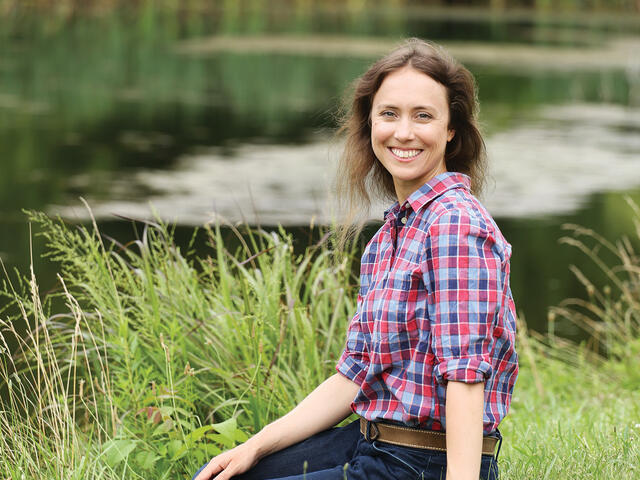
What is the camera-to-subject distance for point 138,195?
765cm

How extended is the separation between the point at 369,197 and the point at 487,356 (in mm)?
648

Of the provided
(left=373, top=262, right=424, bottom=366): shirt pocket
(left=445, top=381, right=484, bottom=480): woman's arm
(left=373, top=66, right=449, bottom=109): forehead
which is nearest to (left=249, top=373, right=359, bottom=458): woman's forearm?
(left=373, top=262, right=424, bottom=366): shirt pocket

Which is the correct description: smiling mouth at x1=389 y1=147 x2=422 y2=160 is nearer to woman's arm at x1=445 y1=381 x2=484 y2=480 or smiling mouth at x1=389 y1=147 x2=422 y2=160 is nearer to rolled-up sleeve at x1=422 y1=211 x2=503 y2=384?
rolled-up sleeve at x1=422 y1=211 x2=503 y2=384

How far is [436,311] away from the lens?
1747 millimetres

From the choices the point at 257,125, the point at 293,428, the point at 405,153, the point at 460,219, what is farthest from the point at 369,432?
the point at 257,125

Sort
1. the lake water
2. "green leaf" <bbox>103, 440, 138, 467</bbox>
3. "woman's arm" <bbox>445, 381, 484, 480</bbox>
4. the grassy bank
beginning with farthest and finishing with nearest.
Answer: the lake water < the grassy bank < "green leaf" <bbox>103, 440, 138, 467</bbox> < "woman's arm" <bbox>445, 381, 484, 480</bbox>

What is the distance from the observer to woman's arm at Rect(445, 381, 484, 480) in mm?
1708

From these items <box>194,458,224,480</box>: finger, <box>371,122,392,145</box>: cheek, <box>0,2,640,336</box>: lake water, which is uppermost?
<box>371,122,392,145</box>: cheek

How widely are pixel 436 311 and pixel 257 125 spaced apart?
372 inches

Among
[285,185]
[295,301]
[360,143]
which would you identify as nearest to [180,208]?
[285,185]

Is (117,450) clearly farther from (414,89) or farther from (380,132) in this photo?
(414,89)

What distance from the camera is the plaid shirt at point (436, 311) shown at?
5.68ft

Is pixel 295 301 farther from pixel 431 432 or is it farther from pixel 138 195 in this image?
pixel 138 195

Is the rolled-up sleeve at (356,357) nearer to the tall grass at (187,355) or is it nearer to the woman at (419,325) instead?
the woman at (419,325)
